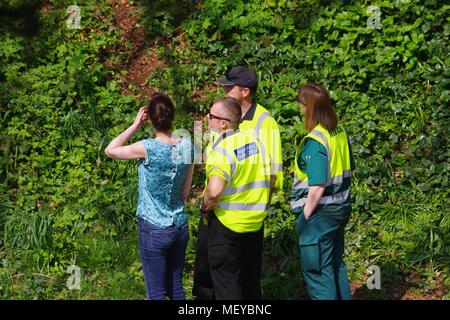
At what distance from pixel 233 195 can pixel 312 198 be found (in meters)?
0.54

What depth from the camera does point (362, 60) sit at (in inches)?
348

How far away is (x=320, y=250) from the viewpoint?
18.7 feet

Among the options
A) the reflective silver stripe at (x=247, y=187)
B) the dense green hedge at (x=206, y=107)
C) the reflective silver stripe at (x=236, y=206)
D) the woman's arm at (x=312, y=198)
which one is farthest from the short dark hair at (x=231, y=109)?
the dense green hedge at (x=206, y=107)

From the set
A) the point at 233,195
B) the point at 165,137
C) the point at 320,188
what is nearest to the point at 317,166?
the point at 320,188

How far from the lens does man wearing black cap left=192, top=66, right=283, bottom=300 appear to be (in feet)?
19.7

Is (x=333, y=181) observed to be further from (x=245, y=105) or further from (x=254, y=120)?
(x=245, y=105)

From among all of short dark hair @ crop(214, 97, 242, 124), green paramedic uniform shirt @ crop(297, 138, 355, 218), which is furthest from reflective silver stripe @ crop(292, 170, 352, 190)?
short dark hair @ crop(214, 97, 242, 124)

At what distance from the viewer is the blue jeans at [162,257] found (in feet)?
18.6

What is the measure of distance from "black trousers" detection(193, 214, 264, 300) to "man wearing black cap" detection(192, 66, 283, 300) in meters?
0.06

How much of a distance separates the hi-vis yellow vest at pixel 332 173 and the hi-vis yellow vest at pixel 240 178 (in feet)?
0.88

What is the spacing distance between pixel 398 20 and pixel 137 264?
4.07 meters

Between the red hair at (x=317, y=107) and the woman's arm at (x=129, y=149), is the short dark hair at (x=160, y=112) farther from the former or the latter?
the red hair at (x=317, y=107)

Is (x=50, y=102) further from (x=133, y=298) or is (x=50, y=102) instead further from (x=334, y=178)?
(x=334, y=178)

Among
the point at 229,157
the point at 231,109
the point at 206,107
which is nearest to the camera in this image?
the point at 229,157
